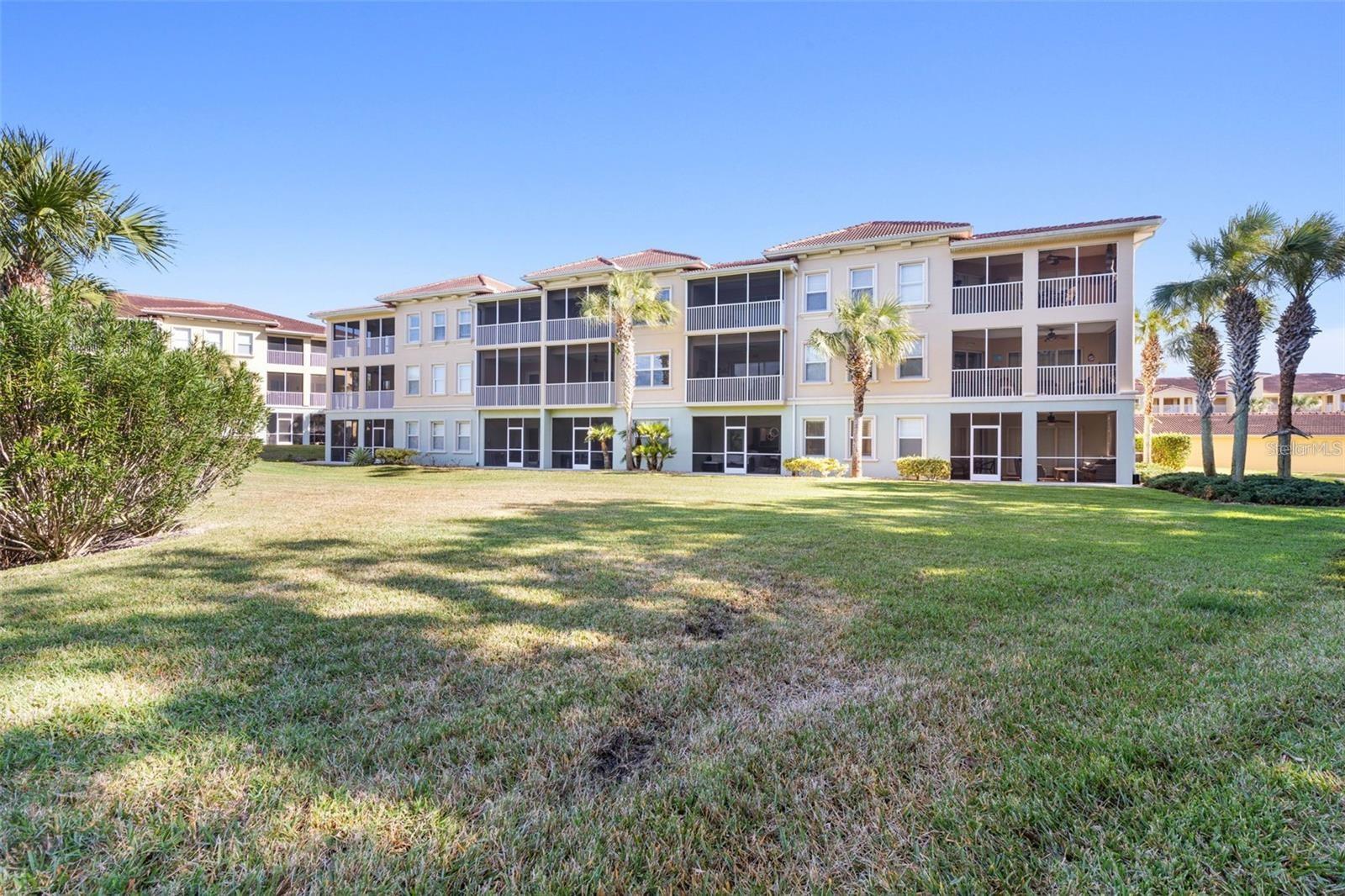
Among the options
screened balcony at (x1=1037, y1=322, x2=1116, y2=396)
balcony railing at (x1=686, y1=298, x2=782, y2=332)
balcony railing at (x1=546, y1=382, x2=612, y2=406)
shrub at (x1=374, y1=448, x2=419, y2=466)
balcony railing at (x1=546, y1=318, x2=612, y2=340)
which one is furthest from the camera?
shrub at (x1=374, y1=448, x2=419, y2=466)

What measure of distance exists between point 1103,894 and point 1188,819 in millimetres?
545

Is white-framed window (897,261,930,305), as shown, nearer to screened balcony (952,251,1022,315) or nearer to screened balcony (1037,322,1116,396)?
screened balcony (952,251,1022,315)

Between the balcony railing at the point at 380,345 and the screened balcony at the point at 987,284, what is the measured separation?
29.4m

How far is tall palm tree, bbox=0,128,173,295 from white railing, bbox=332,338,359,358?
29.7 meters

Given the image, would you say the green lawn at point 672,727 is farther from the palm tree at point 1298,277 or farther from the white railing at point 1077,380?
the white railing at point 1077,380

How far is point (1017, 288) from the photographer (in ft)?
76.6

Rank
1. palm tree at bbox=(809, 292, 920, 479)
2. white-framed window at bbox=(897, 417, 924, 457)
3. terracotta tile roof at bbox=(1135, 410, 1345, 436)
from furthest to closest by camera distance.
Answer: terracotta tile roof at bbox=(1135, 410, 1345, 436) → white-framed window at bbox=(897, 417, 924, 457) → palm tree at bbox=(809, 292, 920, 479)

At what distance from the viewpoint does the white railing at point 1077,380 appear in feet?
71.6

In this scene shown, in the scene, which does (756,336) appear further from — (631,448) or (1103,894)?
(1103,894)

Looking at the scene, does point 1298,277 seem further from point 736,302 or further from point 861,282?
point 736,302

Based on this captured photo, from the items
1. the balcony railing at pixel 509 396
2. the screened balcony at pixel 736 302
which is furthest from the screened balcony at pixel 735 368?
the balcony railing at pixel 509 396

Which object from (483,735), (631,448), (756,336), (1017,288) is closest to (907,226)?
(1017,288)

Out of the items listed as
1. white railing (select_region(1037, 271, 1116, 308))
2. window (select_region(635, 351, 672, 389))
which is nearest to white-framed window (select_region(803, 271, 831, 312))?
window (select_region(635, 351, 672, 389))

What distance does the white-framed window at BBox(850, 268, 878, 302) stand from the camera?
25.2 meters
